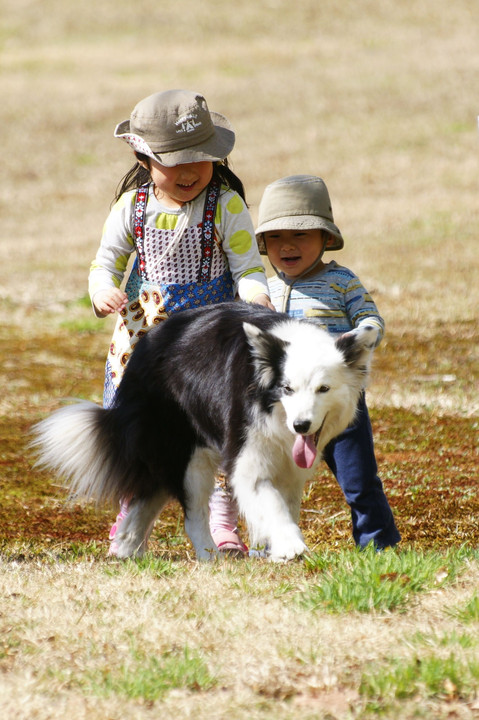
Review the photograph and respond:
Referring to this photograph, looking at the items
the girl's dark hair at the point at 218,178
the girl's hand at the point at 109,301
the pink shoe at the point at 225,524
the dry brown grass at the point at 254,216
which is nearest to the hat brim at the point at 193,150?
the girl's dark hair at the point at 218,178

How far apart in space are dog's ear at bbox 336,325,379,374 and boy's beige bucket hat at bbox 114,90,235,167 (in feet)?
4.51

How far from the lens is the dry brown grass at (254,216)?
361 cm

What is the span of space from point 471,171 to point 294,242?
73.8 feet

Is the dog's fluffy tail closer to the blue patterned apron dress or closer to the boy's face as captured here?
the blue patterned apron dress

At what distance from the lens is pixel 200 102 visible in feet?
18.4

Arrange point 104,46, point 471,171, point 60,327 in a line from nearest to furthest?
1. point 60,327
2. point 471,171
3. point 104,46

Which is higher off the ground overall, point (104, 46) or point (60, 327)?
point (104, 46)

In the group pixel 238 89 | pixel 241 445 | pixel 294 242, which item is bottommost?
pixel 241 445

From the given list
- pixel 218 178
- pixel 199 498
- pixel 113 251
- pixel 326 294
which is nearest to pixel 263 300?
pixel 326 294

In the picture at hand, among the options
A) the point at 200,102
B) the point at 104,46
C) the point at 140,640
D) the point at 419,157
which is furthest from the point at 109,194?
the point at 140,640

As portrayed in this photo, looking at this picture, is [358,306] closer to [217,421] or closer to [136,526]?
[217,421]

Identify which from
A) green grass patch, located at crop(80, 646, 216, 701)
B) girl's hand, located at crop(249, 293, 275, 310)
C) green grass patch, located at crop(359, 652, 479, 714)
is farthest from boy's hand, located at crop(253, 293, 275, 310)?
green grass patch, located at crop(359, 652, 479, 714)

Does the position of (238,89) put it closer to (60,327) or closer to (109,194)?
(109,194)

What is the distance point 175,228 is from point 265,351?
4.06 ft
